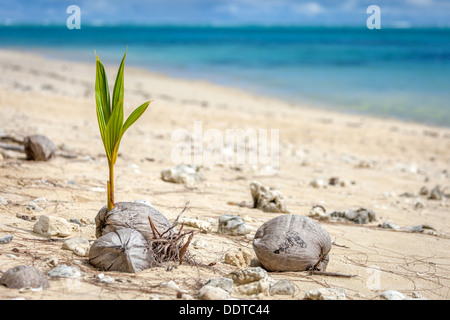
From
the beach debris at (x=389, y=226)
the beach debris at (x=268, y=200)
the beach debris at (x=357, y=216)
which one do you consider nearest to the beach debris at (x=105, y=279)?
the beach debris at (x=268, y=200)

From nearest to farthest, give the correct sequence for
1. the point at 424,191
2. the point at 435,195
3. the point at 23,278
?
the point at 23,278 < the point at 435,195 < the point at 424,191

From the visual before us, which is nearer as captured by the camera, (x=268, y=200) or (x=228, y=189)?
(x=268, y=200)

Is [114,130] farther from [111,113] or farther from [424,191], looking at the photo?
[424,191]

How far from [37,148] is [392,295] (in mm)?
3662

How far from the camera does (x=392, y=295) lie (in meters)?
2.44

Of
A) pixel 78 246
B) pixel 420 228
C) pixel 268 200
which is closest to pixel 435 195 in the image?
pixel 420 228

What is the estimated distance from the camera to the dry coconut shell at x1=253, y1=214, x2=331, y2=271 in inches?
108

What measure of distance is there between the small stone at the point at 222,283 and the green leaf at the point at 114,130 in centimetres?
96

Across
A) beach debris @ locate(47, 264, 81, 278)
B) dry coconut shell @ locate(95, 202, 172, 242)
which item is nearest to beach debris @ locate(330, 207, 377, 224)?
dry coconut shell @ locate(95, 202, 172, 242)

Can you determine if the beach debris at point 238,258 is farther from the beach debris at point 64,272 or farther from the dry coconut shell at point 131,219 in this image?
the beach debris at point 64,272

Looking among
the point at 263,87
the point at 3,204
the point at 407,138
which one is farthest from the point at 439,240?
the point at 263,87

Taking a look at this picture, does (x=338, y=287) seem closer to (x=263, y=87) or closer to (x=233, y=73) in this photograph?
(x=263, y=87)

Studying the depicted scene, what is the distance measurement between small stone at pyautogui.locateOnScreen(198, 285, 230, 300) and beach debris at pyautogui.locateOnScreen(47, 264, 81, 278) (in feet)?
2.18

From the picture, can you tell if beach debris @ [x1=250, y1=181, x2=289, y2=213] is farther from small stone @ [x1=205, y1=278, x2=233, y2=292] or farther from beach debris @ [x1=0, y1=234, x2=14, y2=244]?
beach debris @ [x1=0, y1=234, x2=14, y2=244]
